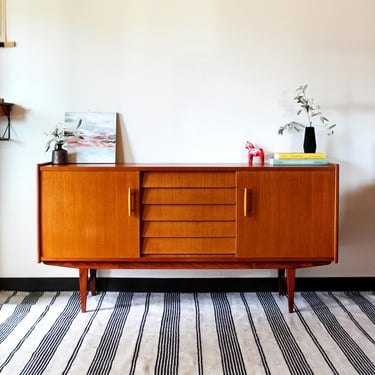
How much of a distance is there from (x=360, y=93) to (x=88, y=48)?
5.70 feet

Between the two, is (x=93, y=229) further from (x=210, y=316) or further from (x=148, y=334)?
(x=210, y=316)

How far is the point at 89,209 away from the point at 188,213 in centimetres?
54

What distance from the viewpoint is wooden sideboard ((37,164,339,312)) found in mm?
2266

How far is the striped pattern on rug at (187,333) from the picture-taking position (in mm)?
1827

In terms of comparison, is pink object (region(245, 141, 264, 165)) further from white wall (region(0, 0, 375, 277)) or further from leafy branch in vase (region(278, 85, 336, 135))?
leafy branch in vase (region(278, 85, 336, 135))

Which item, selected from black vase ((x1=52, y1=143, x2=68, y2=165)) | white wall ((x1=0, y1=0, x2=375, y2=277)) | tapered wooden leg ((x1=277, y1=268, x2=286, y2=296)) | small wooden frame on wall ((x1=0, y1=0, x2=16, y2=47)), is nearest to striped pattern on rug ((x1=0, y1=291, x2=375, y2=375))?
tapered wooden leg ((x1=277, y1=268, x2=286, y2=296))

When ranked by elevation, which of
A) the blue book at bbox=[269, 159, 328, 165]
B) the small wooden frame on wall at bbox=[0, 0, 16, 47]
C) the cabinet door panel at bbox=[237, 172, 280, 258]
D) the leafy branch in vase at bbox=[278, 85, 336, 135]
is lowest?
the cabinet door panel at bbox=[237, 172, 280, 258]

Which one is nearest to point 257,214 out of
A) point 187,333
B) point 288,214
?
point 288,214

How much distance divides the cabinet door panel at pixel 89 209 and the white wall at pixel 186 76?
1.43 feet

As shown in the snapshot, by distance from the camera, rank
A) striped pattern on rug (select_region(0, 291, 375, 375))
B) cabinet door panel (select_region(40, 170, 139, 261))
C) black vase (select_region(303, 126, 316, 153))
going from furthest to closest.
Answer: black vase (select_region(303, 126, 316, 153)) → cabinet door panel (select_region(40, 170, 139, 261)) → striped pattern on rug (select_region(0, 291, 375, 375))

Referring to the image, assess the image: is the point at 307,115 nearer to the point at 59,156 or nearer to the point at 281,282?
the point at 281,282

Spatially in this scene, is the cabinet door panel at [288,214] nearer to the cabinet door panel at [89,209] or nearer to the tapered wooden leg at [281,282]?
the tapered wooden leg at [281,282]

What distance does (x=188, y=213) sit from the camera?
7.49 feet

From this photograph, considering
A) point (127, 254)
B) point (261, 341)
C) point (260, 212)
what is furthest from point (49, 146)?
point (261, 341)
